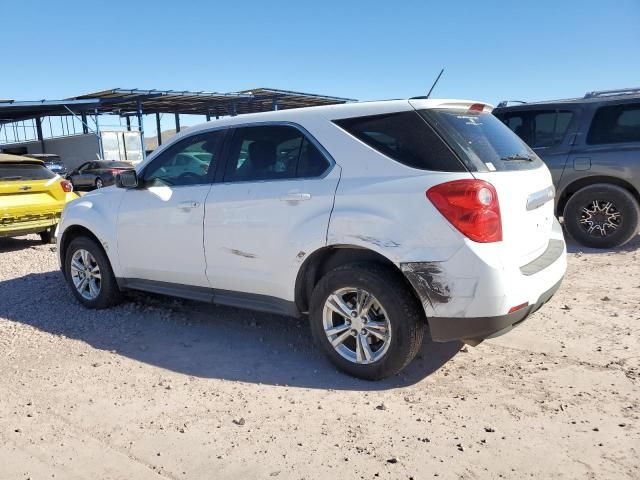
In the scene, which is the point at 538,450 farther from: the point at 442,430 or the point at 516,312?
the point at 516,312

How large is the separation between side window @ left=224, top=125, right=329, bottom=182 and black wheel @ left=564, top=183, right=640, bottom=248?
481cm

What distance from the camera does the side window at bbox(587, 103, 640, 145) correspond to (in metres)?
6.96

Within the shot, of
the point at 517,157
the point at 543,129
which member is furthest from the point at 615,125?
the point at 517,157

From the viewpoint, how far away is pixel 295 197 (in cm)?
368

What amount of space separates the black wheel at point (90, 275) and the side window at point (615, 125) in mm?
6103

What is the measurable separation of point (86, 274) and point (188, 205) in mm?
1713

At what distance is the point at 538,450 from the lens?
2.71 metres

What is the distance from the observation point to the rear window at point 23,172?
8.16m

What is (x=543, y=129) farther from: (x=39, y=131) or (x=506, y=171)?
(x=39, y=131)

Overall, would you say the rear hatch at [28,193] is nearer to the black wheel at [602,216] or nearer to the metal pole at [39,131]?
the black wheel at [602,216]

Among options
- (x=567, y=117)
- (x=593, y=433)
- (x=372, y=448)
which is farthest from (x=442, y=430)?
(x=567, y=117)

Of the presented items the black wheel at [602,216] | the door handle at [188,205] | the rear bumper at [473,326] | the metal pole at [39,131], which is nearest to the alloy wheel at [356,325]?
the rear bumper at [473,326]

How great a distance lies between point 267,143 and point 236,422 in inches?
78.2

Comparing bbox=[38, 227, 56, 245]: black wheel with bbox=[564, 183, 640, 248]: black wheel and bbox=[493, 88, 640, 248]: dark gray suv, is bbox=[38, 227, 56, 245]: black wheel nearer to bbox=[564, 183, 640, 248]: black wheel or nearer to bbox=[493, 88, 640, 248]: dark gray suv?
bbox=[493, 88, 640, 248]: dark gray suv
